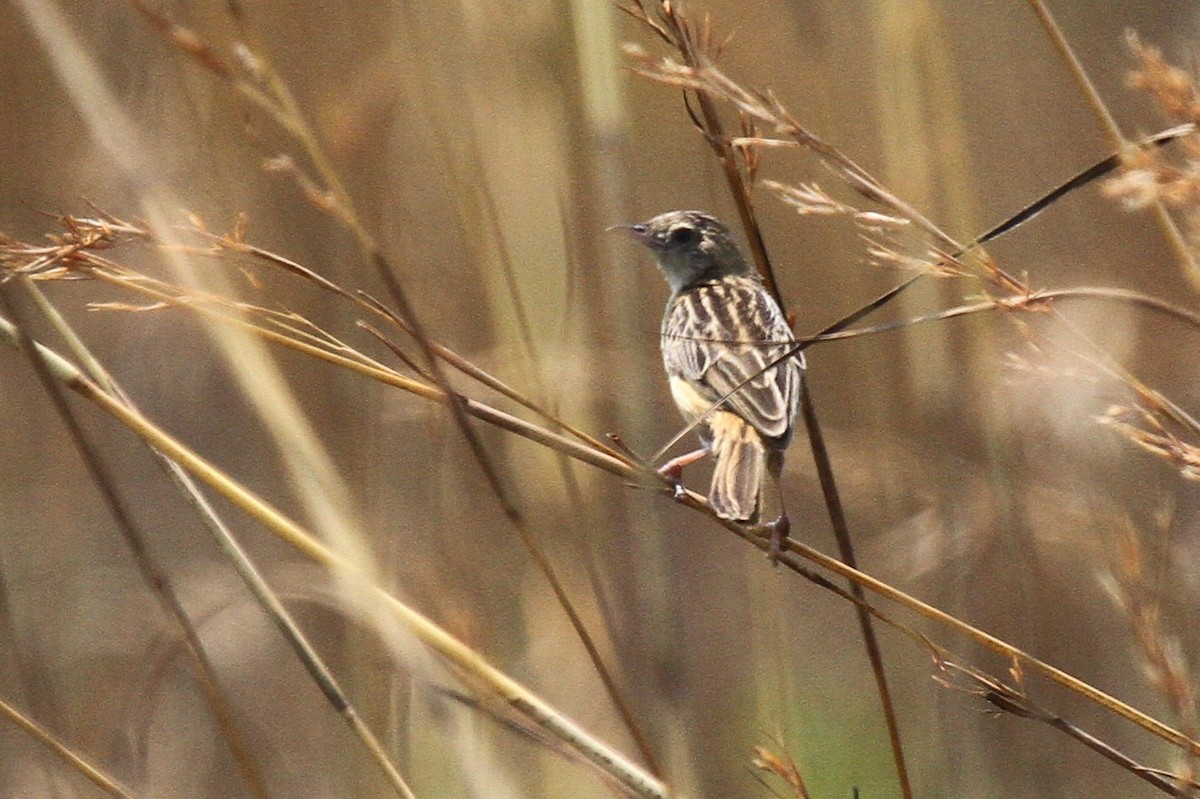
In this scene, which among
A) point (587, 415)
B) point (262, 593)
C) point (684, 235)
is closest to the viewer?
point (262, 593)

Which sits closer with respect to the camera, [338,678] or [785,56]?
[338,678]

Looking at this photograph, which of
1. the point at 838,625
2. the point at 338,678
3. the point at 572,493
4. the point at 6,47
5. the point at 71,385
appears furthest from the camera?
the point at 838,625

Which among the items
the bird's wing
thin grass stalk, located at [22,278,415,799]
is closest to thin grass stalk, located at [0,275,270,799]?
thin grass stalk, located at [22,278,415,799]

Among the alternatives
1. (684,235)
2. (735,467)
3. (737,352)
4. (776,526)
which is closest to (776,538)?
(776,526)

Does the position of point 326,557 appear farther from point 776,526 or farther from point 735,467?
point 735,467

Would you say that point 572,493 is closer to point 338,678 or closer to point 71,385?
point 71,385

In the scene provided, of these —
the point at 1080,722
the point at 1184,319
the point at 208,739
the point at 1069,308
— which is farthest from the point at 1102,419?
the point at 208,739

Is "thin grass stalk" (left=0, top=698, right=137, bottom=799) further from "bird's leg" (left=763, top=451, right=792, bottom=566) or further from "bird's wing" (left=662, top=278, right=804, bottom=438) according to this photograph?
"bird's wing" (left=662, top=278, right=804, bottom=438)
